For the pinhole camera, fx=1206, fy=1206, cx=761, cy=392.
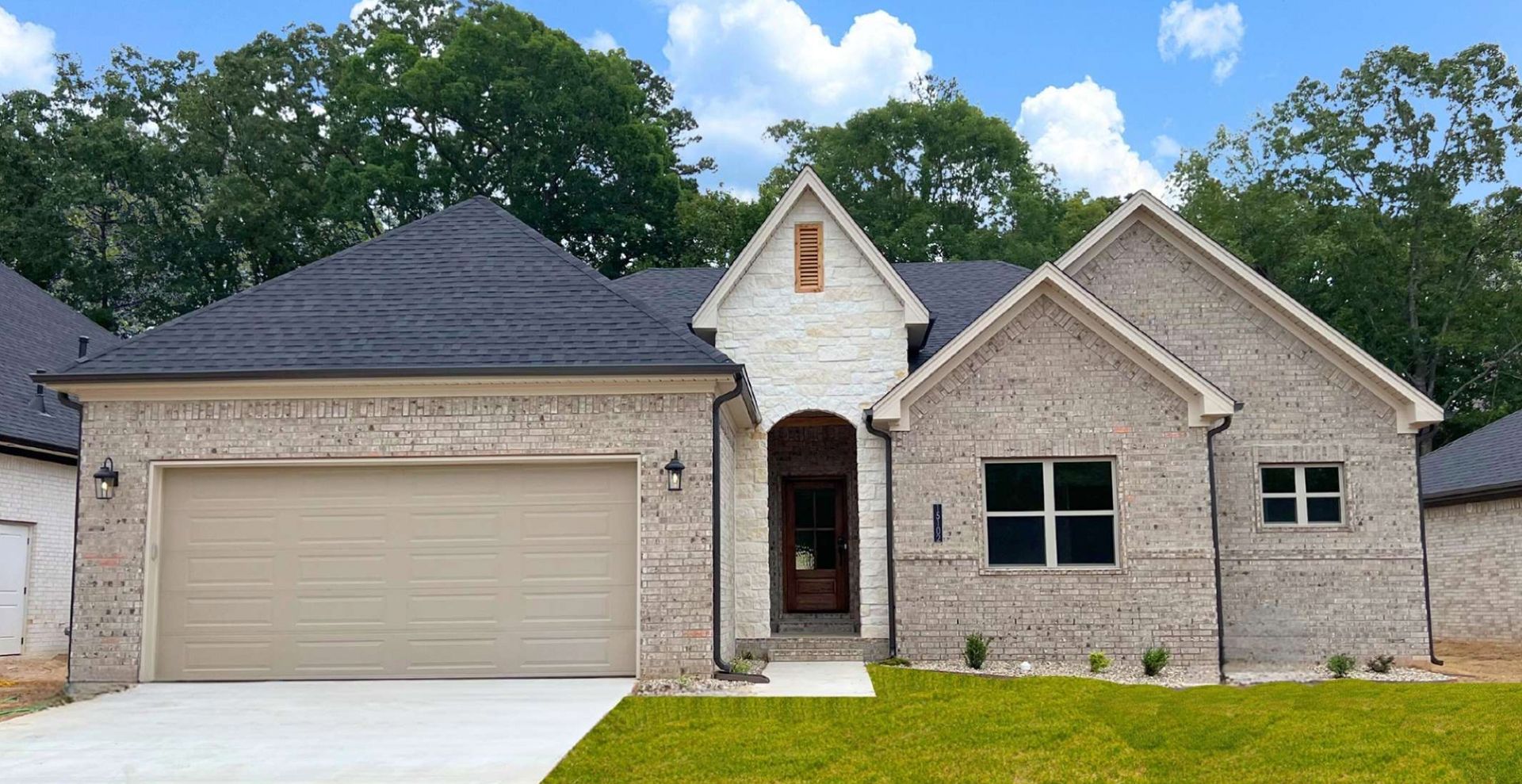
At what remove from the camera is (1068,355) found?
589 inches

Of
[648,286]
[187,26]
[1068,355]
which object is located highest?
[187,26]

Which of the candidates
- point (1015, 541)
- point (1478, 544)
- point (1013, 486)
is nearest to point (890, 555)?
point (1015, 541)

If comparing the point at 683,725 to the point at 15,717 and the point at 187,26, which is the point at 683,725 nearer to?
the point at 15,717

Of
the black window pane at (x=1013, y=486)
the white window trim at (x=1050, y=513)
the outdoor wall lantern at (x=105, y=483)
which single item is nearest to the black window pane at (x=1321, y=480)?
the white window trim at (x=1050, y=513)

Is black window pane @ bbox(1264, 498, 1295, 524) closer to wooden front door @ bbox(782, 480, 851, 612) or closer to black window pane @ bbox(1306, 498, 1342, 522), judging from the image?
black window pane @ bbox(1306, 498, 1342, 522)

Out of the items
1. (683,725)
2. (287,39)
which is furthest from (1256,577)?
(287,39)

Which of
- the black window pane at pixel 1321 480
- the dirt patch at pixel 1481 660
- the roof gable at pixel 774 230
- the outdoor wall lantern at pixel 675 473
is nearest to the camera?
the outdoor wall lantern at pixel 675 473

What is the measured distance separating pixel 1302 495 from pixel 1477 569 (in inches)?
265

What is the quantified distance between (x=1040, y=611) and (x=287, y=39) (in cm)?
3529

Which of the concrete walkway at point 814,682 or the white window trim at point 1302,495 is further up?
the white window trim at point 1302,495

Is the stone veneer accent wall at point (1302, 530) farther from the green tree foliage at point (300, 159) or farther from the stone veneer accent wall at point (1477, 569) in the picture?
the green tree foliage at point (300, 159)

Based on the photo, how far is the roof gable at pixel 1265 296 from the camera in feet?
51.3

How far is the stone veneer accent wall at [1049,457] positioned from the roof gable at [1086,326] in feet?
0.37

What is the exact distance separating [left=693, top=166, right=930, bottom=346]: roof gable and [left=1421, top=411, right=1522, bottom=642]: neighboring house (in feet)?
33.1
